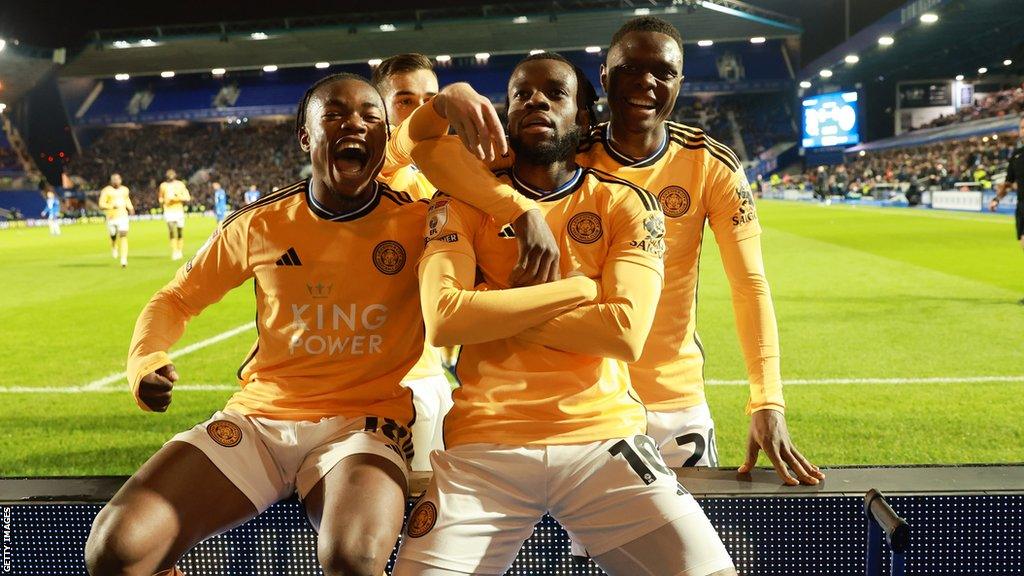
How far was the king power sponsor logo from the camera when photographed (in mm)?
2578

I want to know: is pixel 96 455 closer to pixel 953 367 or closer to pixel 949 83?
pixel 953 367

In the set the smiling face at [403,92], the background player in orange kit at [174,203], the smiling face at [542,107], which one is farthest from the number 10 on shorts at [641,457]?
the background player in orange kit at [174,203]

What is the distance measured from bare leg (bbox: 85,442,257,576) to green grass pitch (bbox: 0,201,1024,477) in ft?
8.66

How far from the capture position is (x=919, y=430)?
504 centimetres

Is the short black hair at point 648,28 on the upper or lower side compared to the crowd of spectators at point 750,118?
lower

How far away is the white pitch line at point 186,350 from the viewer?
6652 mm

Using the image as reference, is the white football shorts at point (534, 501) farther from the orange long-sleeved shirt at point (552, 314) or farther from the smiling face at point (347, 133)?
the smiling face at point (347, 133)

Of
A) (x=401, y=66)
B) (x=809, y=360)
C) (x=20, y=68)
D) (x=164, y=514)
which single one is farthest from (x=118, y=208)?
(x=20, y=68)

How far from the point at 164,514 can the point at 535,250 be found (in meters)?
1.20

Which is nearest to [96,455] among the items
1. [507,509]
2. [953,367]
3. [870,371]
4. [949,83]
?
[507,509]

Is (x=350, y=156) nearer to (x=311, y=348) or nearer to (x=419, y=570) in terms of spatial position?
(x=311, y=348)

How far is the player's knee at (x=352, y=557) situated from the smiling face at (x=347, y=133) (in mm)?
1134

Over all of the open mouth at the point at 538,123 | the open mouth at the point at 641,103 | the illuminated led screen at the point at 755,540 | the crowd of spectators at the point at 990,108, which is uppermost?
the crowd of spectators at the point at 990,108

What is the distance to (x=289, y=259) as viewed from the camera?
2680 mm
